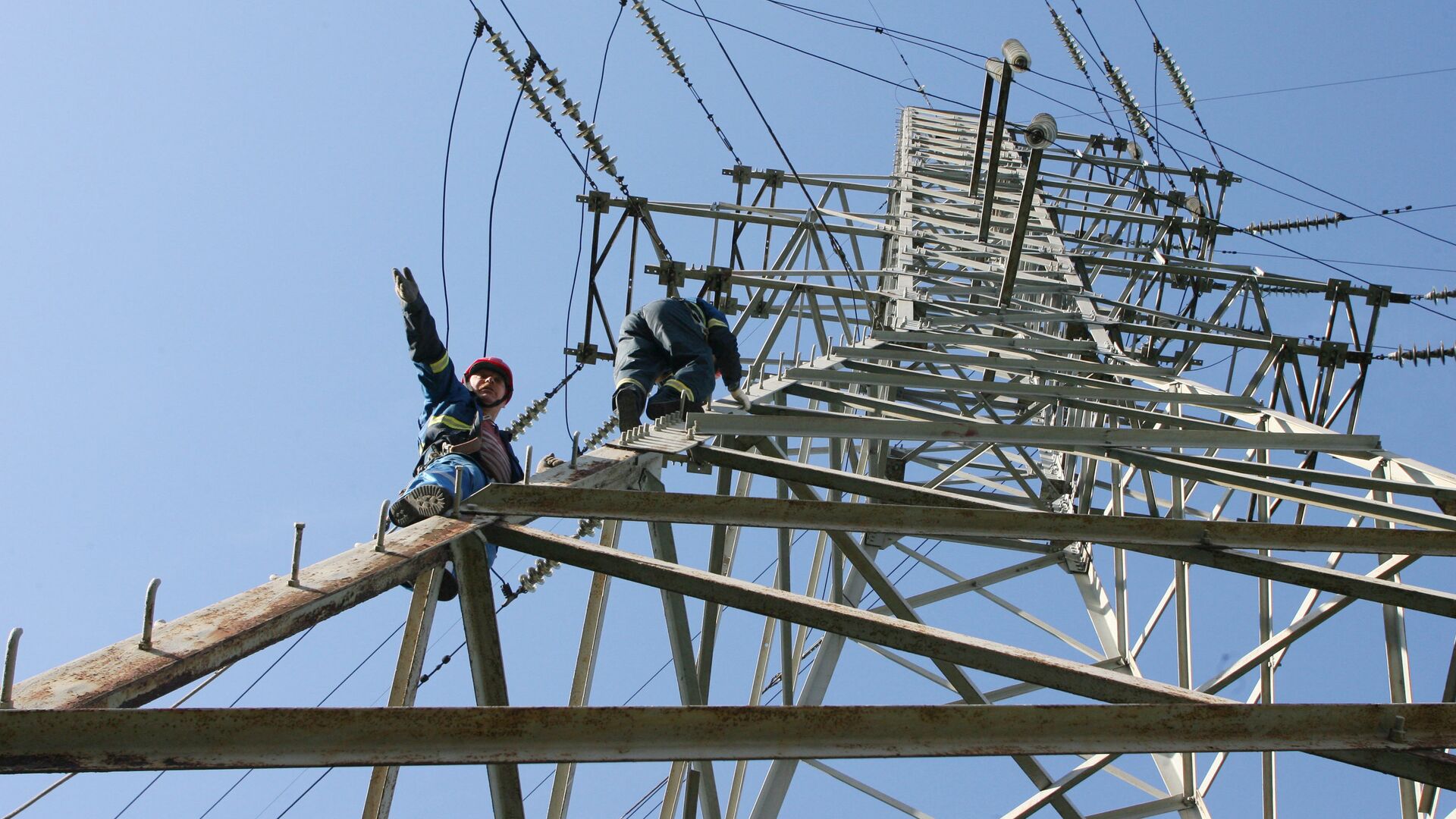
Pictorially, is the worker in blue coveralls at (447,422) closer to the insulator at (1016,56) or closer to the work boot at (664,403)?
the work boot at (664,403)

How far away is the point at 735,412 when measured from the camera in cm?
676

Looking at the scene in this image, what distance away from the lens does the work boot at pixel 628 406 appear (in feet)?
25.1

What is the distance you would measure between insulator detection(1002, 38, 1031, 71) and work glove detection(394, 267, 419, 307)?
3.83 m

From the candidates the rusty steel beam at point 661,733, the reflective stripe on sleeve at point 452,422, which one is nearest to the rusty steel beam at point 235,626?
the rusty steel beam at point 661,733

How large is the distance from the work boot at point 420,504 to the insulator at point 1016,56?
4648mm

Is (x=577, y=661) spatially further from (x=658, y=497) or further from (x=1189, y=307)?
(x=1189, y=307)

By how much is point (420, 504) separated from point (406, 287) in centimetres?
156

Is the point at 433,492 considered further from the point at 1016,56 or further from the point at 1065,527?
the point at 1016,56

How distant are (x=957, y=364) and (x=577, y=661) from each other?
3.50 m

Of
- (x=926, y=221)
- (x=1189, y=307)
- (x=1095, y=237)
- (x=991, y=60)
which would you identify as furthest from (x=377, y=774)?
(x=1095, y=237)

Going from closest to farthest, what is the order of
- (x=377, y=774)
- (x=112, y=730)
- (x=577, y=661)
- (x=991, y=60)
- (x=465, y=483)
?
(x=112, y=730), (x=377, y=774), (x=465, y=483), (x=577, y=661), (x=991, y=60)

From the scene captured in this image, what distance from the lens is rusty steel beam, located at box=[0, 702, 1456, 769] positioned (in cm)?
251

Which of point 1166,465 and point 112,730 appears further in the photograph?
point 1166,465

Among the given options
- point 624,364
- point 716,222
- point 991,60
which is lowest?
point 624,364
